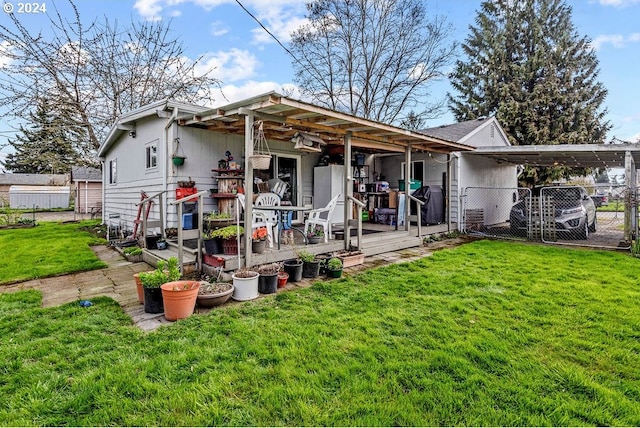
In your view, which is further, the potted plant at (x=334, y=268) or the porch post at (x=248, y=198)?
the potted plant at (x=334, y=268)

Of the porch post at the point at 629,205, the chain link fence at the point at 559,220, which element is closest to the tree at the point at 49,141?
the chain link fence at the point at 559,220

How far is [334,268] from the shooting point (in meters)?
4.96

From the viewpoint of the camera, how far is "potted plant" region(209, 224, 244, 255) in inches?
187

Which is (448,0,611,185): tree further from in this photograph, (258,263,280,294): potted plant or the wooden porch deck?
(258,263,280,294): potted plant

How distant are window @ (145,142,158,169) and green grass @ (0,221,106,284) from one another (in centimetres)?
226

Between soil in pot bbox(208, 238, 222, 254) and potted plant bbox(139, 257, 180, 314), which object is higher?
soil in pot bbox(208, 238, 222, 254)

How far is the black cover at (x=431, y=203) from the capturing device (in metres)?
9.56

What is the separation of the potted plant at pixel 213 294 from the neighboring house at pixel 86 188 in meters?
21.0

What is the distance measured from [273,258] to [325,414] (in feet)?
10.5

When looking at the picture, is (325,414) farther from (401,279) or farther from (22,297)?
(22,297)

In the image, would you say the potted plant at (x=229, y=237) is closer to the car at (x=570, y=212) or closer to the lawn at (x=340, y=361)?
the lawn at (x=340, y=361)

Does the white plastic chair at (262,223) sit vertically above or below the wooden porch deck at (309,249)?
above

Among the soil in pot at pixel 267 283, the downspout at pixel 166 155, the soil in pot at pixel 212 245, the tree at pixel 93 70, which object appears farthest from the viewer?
the tree at pixel 93 70

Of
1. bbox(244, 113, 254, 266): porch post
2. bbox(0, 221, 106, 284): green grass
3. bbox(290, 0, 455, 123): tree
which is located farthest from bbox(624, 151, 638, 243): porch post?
bbox(290, 0, 455, 123): tree
